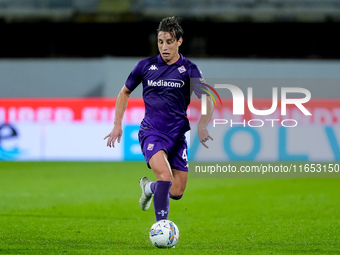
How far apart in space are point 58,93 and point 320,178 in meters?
10.4

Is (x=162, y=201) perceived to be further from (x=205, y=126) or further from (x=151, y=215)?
(x=151, y=215)

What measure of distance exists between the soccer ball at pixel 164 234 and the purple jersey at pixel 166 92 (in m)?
0.96

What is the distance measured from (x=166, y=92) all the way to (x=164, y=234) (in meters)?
1.42

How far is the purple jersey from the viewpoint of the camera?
6.96 m

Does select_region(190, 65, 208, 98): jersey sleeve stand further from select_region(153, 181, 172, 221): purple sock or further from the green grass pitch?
the green grass pitch

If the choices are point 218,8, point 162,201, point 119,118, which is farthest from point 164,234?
point 218,8

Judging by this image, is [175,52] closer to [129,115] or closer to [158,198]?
[158,198]

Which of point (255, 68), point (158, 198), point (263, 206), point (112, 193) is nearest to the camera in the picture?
point (158, 198)

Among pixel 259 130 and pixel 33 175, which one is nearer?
pixel 33 175

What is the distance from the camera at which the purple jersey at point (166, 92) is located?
696 centimetres

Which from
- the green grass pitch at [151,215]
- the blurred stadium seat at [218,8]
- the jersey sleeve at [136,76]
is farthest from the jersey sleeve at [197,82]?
the blurred stadium seat at [218,8]

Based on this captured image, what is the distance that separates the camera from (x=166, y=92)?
6.97 metres

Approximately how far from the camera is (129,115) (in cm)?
1825

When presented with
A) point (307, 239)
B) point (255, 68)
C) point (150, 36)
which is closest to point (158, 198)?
point (307, 239)
